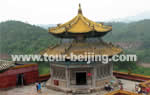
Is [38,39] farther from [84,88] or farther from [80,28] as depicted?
[84,88]

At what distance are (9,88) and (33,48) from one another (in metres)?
63.8

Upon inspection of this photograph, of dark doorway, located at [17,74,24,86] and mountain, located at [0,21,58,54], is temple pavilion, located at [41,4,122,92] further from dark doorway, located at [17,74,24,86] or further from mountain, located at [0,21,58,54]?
mountain, located at [0,21,58,54]

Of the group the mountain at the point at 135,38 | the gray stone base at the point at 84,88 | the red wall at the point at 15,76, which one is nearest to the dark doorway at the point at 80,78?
the gray stone base at the point at 84,88

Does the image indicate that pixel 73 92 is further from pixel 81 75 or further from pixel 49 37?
pixel 49 37

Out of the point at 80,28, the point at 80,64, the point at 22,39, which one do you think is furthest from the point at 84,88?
the point at 22,39

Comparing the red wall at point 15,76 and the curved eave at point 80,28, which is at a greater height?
the curved eave at point 80,28

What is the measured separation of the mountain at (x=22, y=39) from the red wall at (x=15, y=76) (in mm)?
54887

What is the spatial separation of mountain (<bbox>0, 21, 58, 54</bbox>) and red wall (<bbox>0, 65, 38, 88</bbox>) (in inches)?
2161

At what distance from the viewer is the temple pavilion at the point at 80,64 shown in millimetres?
18281

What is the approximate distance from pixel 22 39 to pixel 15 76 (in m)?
81.2

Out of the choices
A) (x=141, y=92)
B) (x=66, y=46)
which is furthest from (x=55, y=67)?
(x=141, y=92)

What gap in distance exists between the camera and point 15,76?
21031 millimetres

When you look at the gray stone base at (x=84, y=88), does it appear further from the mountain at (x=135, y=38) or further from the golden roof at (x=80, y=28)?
the mountain at (x=135, y=38)

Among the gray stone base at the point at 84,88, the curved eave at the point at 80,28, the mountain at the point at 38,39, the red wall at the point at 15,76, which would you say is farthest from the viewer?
Answer: the mountain at the point at 38,39
